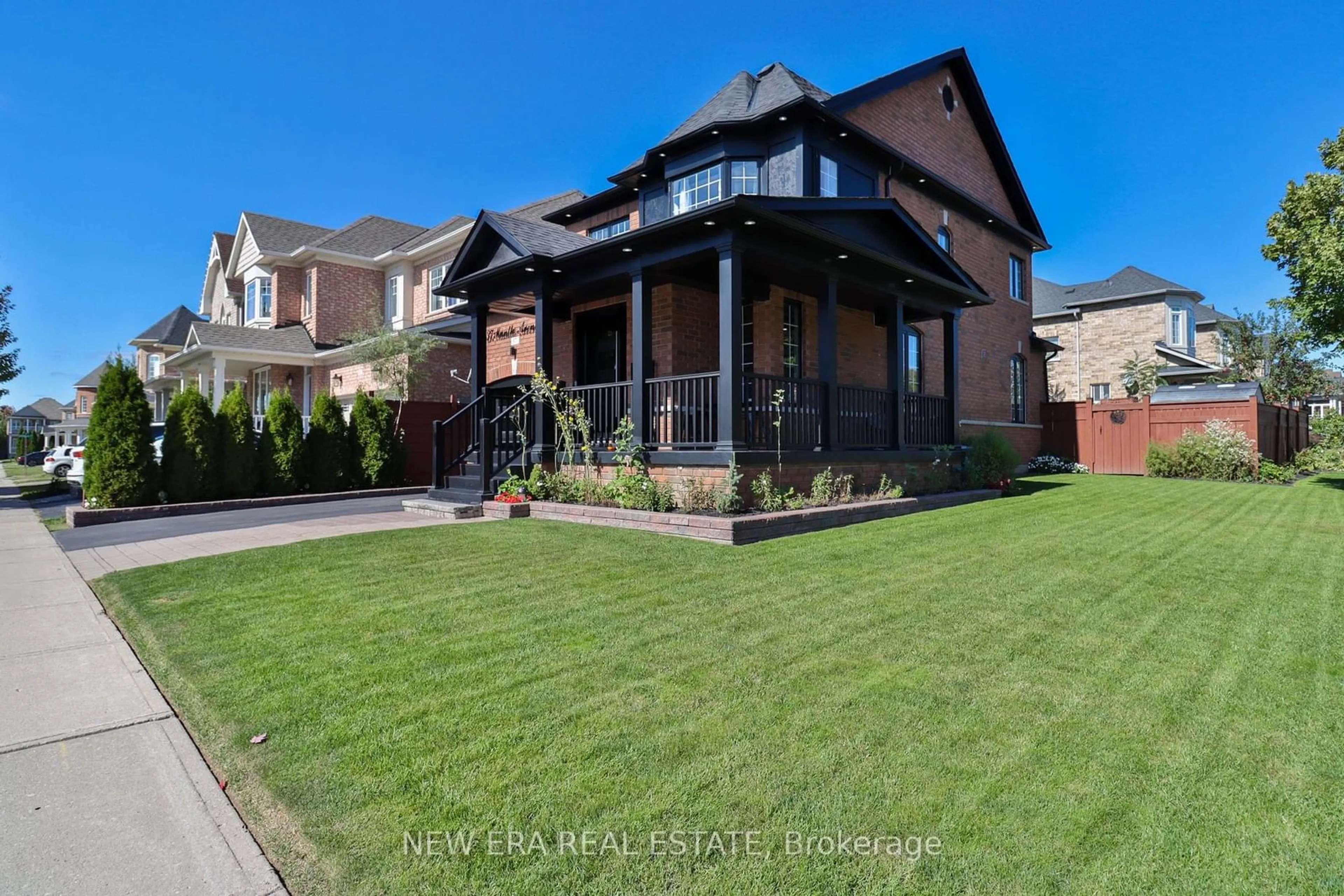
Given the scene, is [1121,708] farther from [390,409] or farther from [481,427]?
[390,409]

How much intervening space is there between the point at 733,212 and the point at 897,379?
469 centimetres

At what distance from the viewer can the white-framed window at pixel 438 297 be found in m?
20.1

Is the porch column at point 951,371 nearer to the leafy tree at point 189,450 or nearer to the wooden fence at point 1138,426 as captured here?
the wooden fence at point 1138,426

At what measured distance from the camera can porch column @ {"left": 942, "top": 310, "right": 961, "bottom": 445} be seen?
12.4 meters

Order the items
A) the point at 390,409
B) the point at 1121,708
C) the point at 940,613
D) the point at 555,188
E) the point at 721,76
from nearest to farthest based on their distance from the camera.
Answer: the point at 1121,708 → the point at 940,613 → the point at 390,409 → the point at 721,76 → the point at 555,188

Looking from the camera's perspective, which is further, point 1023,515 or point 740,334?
point 1023,515

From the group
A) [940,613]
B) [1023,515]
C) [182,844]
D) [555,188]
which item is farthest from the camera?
[555,188]

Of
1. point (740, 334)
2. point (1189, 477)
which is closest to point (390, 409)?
point (740, 334)

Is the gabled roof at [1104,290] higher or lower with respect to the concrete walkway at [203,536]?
higher

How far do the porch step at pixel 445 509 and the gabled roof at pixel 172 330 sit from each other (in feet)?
99.2

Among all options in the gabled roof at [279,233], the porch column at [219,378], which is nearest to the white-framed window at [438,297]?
the gabled roof at [279,233]

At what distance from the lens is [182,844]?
2.11m

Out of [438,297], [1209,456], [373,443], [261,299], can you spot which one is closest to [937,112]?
[1209,456]

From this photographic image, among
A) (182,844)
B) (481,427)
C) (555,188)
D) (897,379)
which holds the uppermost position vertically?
(555,188)
